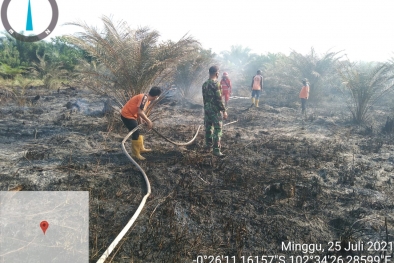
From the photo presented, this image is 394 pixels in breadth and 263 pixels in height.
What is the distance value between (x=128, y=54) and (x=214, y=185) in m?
4.16

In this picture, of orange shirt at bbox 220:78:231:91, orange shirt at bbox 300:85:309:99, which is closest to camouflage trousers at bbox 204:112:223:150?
orange shirt at bbox 220:78:231:91

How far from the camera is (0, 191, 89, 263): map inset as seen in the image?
2.53 m

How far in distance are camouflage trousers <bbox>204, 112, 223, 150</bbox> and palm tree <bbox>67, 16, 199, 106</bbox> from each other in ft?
6.21

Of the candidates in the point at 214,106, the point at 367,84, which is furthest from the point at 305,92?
the point at 214,106

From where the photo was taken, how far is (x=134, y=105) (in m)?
4.98

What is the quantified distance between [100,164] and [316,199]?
11.0 feet

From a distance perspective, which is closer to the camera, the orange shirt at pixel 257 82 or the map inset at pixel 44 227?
the map inset at pixel 44 227

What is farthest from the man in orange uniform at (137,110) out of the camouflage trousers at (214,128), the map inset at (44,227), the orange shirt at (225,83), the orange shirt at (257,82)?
the orange shirt at (257,82)

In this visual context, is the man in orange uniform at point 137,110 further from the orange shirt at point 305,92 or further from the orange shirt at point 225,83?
the orange shirt at point 305,92

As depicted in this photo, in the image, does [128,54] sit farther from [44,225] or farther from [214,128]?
[44,225]

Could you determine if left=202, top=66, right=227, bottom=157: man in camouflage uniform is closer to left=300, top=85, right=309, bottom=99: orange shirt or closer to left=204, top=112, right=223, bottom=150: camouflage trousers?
left=204, top=112, right=223, bottom=150: camouflage trousers

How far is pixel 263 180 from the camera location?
4.49 metres

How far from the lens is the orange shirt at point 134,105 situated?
4.83m

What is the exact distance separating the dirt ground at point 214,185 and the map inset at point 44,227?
133 mm
